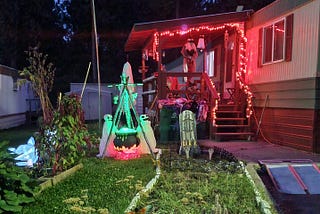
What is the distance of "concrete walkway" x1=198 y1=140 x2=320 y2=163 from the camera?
678 centimetres

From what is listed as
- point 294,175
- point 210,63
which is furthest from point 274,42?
point 210,63

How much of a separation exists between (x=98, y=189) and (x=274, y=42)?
619cm

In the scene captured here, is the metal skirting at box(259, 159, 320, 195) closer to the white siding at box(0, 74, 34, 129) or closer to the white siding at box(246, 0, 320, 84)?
the white siding at box(246, 0, 320, 84)

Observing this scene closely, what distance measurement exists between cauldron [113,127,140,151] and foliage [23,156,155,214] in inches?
17.7

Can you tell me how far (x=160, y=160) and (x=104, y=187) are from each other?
1838 mm

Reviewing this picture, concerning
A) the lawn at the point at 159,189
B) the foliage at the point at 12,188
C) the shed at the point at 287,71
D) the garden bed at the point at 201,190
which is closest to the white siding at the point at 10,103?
the shed at the point at 287,71

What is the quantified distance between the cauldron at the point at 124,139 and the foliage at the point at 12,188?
268 centimetres

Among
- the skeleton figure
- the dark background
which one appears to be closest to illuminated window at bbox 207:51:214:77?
the skeleton figure

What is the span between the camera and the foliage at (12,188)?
364 centimetres

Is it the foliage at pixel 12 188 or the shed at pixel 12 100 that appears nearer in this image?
the foliage at pixel 12 188

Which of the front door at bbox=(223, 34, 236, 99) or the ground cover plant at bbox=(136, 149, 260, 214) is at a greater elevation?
the front door at bbox=(223, 34, 236, 99)

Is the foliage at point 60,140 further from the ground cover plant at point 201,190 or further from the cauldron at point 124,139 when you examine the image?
the ground cover plant at point 201,190

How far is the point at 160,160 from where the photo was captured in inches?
253

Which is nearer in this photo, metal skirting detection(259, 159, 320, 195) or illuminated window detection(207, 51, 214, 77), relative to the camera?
metal skirting detection(259, 159, 320, 195)
